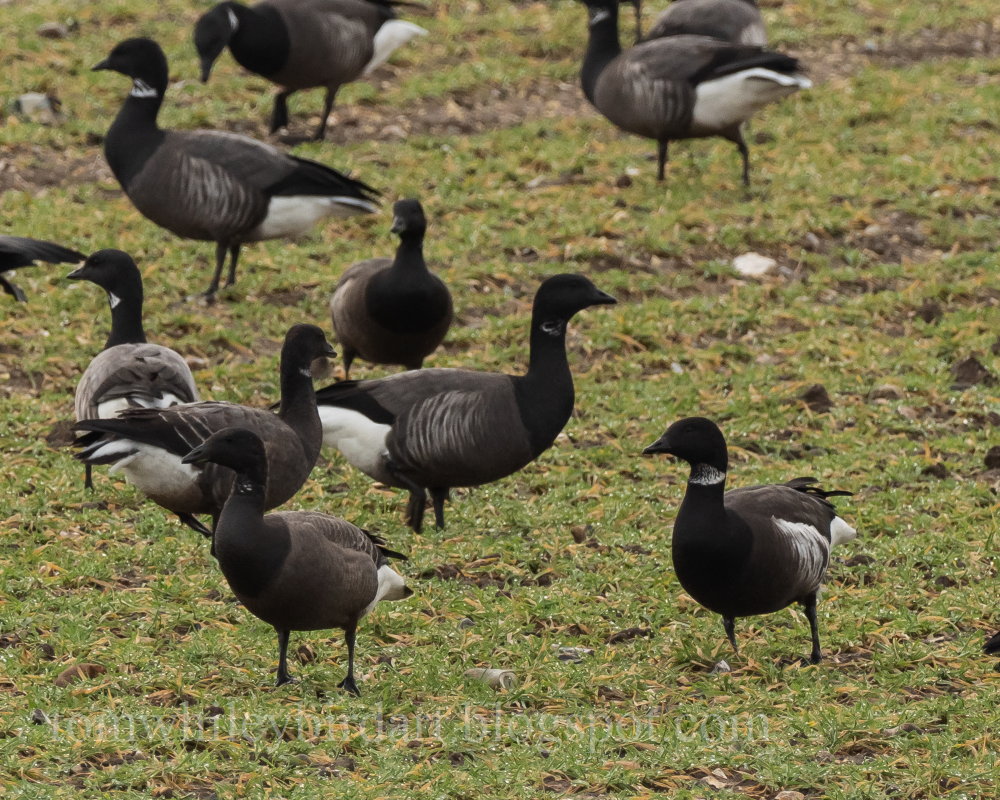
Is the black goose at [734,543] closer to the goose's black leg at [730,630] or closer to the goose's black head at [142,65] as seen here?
the goose's black leg at [730,630]

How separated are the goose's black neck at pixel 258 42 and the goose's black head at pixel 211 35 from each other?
0.19 m

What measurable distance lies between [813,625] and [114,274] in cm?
510

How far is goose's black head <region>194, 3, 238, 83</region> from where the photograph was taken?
1407 cm

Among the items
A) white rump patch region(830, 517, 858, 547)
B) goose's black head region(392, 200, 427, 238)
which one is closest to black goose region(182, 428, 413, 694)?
white rump patch region(830, 517, 858, 547)

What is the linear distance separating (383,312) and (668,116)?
508 centimetres

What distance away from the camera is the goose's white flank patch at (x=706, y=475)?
7.13 m

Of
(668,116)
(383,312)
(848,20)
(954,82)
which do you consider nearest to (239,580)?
(383,312)

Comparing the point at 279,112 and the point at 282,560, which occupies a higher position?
the point at 279,112

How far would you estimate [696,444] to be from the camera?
7203mm

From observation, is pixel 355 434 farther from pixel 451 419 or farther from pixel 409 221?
pixel 409 221

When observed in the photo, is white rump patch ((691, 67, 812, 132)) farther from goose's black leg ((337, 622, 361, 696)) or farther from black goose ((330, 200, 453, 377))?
goose's black leg ((337, 622, 361, 696))

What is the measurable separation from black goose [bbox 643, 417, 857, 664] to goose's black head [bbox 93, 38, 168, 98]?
6646mm

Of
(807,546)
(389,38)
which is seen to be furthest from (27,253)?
(389,38)

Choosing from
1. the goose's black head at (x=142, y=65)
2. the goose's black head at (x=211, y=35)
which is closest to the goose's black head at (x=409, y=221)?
the goose's black head at (x=142, y=65)
